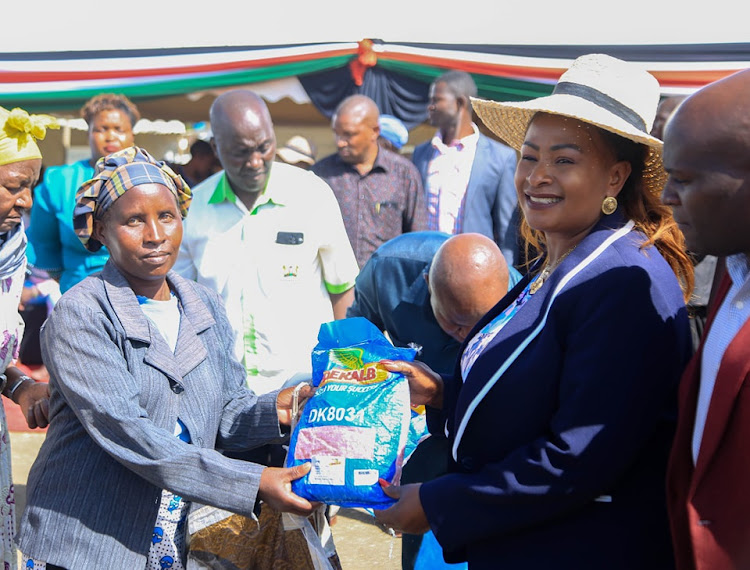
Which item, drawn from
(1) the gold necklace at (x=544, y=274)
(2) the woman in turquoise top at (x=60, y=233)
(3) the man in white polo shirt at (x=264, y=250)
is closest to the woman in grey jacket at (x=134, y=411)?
(1) the gold necklace at (x=544, y=274)

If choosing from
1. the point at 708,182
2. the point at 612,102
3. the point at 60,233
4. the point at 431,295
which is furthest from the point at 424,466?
the point at 60,233

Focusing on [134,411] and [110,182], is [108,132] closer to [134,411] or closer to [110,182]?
[110,182]

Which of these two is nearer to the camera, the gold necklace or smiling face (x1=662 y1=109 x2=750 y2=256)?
smiling face (x1=662 y1=109 x2=750 y2=256)

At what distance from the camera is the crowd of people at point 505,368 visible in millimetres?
1768

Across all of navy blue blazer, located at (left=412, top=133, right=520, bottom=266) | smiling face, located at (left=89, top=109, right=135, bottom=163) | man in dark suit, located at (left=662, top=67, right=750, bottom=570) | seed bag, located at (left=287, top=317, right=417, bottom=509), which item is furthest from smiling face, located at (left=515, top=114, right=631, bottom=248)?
smiling face, located at (left=89, top=109, right=135, bottom=163)

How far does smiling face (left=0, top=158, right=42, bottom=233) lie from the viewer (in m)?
2.91

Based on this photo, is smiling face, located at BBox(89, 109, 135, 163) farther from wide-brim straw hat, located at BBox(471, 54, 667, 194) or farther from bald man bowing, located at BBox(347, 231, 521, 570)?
wide-brim straw hat, located at BBox(471, 54, 667, 194)

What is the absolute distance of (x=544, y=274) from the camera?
2.31 meters

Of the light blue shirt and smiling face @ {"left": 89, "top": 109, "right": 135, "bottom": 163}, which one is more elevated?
smiling face @ {"left": 89, "top": 109, "right": 135, "bottom": 163}

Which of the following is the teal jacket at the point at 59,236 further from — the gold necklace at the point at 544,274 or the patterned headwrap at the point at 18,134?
the gold necklace at the point at 544,274

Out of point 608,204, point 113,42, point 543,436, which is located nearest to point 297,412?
point 543,436

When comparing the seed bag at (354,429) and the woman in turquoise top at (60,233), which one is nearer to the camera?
the seed bag at (354,429)

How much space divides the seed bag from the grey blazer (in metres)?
0.19

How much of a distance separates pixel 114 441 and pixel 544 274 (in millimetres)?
A: 1248
